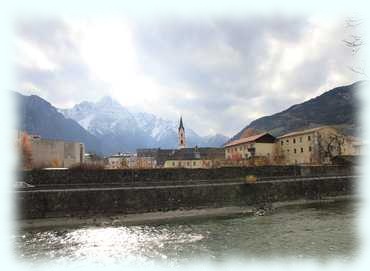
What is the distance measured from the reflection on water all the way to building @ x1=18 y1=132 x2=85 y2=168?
44755 millimetres

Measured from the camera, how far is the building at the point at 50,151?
2584 inches

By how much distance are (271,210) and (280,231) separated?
32.7ft

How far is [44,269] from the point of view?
14.7 meters

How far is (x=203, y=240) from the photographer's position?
19.7 m

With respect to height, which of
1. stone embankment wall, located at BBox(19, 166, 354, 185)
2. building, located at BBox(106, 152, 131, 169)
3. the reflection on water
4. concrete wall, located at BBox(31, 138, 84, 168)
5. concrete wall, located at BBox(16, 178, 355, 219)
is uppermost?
concrete wall, located at BBox(31, 138, 84, 168)

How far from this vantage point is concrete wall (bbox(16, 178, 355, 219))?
27.7 m

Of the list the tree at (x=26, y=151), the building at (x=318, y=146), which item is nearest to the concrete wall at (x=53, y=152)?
the tree at (x=26, y=151)

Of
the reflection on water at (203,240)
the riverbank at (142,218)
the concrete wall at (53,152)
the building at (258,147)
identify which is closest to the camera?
the reflection on water at (203,240)

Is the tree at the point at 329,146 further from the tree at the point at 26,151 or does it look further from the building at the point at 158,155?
the tree at the point at 26,151

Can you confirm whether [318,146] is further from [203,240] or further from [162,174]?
[203,240]

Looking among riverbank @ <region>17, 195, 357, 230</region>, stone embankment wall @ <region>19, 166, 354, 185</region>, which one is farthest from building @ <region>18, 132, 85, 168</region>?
riverbank @ <region>17, 195, 357, 230</region>

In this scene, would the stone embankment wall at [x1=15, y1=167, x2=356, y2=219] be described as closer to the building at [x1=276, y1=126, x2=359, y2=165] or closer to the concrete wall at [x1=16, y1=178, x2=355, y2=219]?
the concrete wall at [x1=16, y1=178, x2=355, y2=219]

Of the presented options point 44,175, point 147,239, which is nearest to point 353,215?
point 147,239

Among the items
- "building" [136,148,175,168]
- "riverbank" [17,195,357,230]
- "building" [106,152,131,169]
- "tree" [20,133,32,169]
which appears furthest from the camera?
"building" [136,148,175,168]
